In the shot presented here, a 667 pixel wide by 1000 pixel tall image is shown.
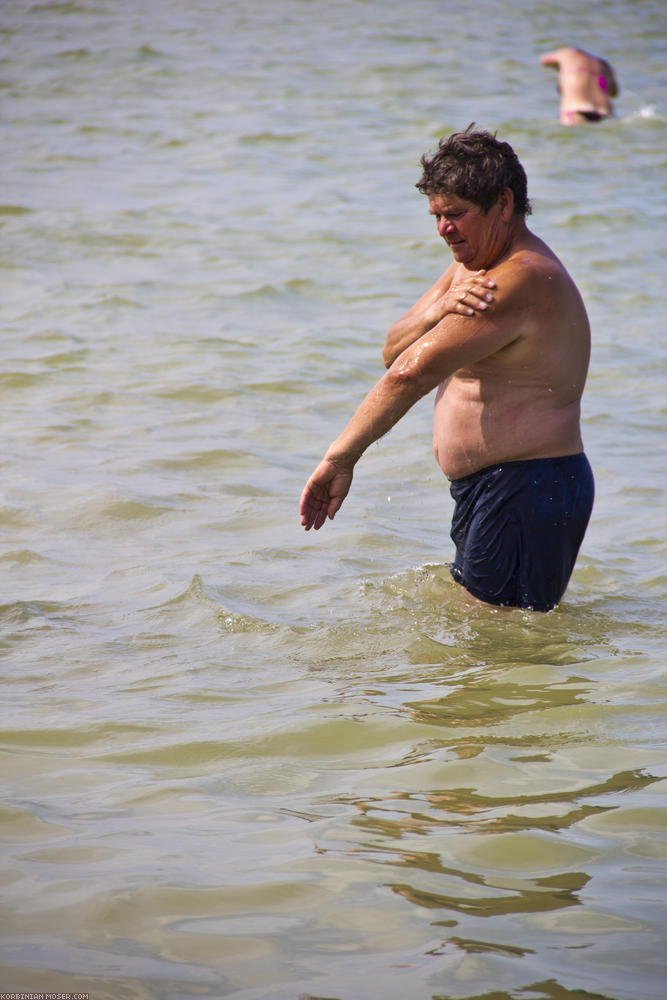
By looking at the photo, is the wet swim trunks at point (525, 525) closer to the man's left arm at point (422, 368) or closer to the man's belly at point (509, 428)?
the man's belly at point (509, 428)

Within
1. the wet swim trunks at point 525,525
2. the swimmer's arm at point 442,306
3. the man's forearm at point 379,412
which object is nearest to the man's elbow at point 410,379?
the man's forearm at point 379,412

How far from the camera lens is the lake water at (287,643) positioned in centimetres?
210

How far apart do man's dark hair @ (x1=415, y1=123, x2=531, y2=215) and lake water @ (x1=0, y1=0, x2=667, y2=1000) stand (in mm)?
1332

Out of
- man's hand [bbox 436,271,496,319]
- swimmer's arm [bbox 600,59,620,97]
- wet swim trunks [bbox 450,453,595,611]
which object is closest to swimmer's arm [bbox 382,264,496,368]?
man's hand [bbox 436,271,496,319]

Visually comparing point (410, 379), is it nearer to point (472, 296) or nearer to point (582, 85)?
point (472, 296)

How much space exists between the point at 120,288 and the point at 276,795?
6.69m

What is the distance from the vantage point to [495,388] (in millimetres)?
3672

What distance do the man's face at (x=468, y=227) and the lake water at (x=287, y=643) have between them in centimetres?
116

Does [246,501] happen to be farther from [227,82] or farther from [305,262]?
[227,82]

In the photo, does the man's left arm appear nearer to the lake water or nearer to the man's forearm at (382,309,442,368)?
the man's forearm at (382,309,442,368)

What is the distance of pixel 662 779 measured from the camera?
265 centimetres

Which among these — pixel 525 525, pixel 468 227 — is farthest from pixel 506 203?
pixel 525 525

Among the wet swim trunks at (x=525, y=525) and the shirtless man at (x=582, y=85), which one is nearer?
the wet swim trunks at (x=525, y=525)

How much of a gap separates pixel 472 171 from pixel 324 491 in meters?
1.05
